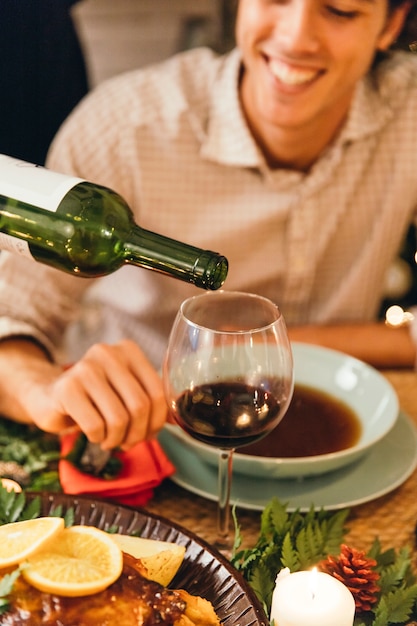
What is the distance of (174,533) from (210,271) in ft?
0.99

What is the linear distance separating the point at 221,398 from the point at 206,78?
1.01 m

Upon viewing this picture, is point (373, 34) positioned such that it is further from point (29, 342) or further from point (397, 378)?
point (29, 342)

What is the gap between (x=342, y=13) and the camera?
1350 millimetres

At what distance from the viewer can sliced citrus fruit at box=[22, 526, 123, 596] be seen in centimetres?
63

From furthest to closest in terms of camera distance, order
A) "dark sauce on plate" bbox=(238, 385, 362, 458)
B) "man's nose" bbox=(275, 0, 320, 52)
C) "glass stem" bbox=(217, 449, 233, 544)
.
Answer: "man's nose" bbox=(275, 0, 320, 52), "dark sauce on plate" bbox=(238, 385, 362, 458), "glass stem" bbox=(217, 449, 233, 544)

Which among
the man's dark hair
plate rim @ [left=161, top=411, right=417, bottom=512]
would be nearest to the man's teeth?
the man's dark hair

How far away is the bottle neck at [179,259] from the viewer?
0.79 m

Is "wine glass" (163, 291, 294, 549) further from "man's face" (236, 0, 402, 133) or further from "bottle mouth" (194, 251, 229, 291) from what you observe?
"man's face" (236, 0, 402, 133)

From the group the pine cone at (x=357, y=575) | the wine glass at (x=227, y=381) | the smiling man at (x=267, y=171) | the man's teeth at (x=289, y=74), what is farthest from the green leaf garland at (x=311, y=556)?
the man's teeth at (x=289, y=74)

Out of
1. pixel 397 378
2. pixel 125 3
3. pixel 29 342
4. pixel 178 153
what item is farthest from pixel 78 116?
pixel 125 3

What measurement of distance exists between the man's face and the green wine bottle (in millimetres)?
642

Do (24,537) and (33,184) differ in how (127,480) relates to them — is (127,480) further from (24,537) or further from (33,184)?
(33,184)

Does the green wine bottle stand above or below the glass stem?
above

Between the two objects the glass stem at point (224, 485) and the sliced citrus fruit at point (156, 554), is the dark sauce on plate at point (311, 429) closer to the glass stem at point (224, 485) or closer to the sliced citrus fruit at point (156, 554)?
the glass stem at point (224, 485)
